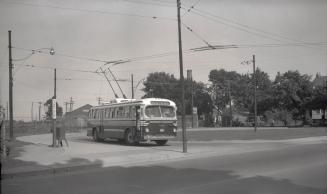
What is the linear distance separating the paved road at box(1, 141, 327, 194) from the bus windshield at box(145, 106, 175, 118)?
1056 centimetres

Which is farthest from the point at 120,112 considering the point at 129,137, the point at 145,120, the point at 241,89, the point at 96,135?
the point at 241,89

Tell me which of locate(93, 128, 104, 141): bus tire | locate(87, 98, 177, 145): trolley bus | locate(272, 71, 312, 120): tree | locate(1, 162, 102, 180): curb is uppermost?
locate(272, 71, 312, 120): tree

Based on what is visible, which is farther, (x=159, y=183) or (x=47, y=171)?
(x=47, y=171)

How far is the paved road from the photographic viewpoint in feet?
35.8

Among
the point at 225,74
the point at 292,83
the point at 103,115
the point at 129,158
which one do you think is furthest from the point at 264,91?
the point at 129,158

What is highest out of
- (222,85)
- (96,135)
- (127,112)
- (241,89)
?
(222,85)

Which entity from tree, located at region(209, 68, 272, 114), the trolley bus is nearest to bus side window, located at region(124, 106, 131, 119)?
the trolley bus

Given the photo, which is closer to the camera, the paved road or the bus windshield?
the paved road

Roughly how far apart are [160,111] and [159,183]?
15.8 m

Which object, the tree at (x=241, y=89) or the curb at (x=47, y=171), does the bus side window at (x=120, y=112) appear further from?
the tree at (x=241, y=89)

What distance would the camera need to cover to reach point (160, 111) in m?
27.8

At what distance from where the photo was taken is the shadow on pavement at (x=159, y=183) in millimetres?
10703

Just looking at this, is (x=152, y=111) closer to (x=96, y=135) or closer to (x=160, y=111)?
(x=160, y=111)

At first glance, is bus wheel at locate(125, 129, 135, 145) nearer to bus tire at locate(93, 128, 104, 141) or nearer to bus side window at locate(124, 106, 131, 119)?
bus side window at locate(124, 106, 131, 119)
